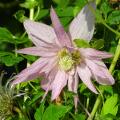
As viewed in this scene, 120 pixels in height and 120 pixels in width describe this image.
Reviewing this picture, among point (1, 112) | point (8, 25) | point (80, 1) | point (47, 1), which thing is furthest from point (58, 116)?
point (8, 25)

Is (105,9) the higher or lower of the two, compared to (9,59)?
higher

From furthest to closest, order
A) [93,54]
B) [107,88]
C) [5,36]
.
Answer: [5,36] < [107,88] < [93,54]

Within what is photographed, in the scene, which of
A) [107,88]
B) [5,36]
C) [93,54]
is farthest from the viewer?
[5,36]

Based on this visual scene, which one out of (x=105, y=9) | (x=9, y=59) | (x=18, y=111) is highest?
(x=105, y=9)

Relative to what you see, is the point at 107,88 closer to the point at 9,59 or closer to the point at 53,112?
the point at 53,112

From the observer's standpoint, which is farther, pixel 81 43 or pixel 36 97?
pixel 36 97

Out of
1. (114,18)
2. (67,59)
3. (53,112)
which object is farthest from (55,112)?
(114,18)

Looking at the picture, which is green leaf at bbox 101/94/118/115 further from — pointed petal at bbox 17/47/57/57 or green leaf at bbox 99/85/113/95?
pointed petal at bbox 17/47/57/57
